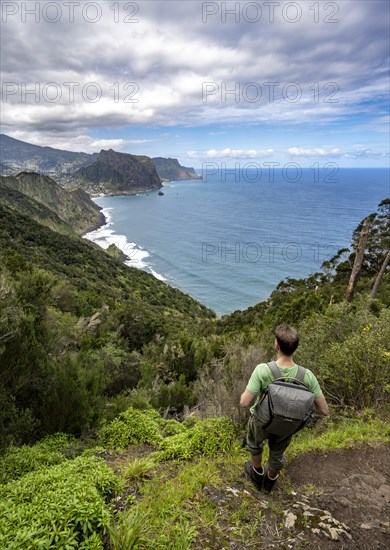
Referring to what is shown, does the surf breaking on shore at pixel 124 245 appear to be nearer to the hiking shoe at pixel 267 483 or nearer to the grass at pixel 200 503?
the grass at pixel 200 503

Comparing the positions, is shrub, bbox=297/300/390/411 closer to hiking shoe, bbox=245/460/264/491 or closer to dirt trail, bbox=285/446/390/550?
dirt trail, bbox=285/446/390/550

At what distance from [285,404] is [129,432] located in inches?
160

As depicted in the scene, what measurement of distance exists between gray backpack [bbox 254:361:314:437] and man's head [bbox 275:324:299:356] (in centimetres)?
20

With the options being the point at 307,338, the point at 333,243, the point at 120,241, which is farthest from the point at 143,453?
the point at 120,241

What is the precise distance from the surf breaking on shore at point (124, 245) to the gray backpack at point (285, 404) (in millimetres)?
61449

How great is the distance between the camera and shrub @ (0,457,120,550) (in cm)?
274

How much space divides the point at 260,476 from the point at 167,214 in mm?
132470

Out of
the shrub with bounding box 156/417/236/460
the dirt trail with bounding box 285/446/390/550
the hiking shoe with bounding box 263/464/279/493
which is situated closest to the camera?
the dirt trail with bounding box 285/446/390/550

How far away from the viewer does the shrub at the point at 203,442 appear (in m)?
Answer: 5.33

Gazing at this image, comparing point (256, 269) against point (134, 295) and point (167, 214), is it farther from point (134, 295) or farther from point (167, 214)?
point (167, 214)

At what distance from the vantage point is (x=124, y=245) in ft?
301

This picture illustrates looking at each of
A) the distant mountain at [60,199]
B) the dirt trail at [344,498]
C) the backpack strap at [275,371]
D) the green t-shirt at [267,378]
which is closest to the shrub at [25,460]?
the green t-shirt at [267,378]

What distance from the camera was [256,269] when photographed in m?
66.3

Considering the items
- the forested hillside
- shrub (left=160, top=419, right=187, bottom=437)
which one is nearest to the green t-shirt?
the forested hillside
